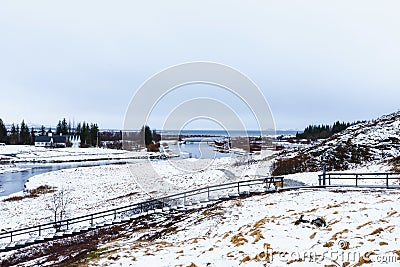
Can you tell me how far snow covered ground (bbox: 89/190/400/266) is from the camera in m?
7.98

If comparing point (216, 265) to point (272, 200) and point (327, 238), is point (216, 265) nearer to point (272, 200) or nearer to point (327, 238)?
point (327, 238)

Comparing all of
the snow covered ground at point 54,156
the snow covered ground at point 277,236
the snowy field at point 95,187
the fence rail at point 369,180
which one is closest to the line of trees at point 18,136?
the snow covered ground at point 54,156

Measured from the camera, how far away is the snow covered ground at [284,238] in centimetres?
798

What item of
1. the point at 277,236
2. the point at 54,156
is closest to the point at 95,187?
the point at 277,236

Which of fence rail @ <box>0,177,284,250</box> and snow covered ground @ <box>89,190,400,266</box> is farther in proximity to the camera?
fence rail @ <box>0,177,284,250</box>

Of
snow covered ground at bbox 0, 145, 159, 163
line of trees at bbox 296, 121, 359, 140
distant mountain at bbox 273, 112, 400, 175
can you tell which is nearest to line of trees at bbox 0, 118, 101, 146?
snow covered ground at bbox 0, 145, 159, 163

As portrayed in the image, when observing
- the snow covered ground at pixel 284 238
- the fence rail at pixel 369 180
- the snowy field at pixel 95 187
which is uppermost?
the fence rail at pixel 369 180

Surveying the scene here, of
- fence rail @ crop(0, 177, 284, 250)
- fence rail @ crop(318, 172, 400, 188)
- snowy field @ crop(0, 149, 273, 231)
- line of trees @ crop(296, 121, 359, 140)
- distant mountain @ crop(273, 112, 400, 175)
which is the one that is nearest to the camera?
fence rail @ crop(318, 172, 400, 188)

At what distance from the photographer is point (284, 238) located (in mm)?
9328

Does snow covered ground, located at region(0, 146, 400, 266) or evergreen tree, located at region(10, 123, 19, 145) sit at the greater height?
evergreen tree, located at region(10, 123, 19, 145)

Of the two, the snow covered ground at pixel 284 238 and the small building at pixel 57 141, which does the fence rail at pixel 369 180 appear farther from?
the small building at pixel 57 141

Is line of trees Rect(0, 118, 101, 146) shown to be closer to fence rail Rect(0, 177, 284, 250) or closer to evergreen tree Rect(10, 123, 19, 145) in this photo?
evergreen tree Rect(10, 123, 19, 145)

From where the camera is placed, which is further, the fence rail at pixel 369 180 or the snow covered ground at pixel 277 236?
the fence rail at pixel 369 180

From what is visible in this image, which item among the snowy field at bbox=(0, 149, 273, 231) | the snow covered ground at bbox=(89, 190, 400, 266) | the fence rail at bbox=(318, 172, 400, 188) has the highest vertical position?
the fence rail at bbox=(318, 172, 400, 188)
